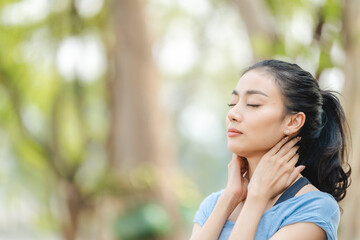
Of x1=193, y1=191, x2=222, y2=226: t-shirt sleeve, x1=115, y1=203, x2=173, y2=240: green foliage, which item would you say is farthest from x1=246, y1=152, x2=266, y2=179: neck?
x1=115, y1=203, x2=173, y2=240: green foliage

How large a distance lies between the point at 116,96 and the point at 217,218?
7.25 metres

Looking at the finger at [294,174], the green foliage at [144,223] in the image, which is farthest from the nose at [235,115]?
the green foliage at [144,223]

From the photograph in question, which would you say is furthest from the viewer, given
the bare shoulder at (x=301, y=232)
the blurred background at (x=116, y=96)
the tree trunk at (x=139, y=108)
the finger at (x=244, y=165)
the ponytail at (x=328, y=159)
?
the tree trunk at (x=139, y=108)

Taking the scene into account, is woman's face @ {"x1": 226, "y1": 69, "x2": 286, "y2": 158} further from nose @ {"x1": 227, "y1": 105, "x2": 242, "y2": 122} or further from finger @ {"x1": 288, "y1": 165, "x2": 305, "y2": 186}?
finger @ {"x1": 288, "y1": 165, "x2": 305, "y2": 186}

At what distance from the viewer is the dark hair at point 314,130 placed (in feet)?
7.00

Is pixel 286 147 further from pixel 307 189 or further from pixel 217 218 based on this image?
pixel 217 218

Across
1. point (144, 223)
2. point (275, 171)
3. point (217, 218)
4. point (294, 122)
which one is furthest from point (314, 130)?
point (144, 223)

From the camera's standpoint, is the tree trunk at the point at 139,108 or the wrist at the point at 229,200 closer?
the wrist at the point at 229,200

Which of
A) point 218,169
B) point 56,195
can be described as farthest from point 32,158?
point 218,169

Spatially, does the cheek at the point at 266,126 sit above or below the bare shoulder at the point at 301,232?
above

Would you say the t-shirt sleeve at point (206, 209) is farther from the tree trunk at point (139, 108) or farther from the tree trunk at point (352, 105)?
the tree trunk at point (139, 108)

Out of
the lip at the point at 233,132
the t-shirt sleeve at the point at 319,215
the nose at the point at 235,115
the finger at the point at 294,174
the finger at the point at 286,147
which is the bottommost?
the t-shirt sleeve at the point at 319,215

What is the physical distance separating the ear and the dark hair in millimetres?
17

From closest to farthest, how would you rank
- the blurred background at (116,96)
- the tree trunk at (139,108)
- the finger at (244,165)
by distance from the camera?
the finger at (244,165), the blurred background at (116,96), the tree trunk at (139,108)
